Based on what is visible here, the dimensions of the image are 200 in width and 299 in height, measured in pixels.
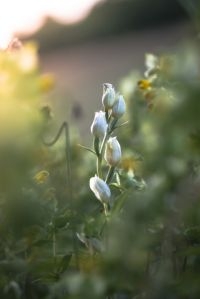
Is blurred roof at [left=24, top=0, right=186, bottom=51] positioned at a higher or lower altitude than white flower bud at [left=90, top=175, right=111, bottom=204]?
higher

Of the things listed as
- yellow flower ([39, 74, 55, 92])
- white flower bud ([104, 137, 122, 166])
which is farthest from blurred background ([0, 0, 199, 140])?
yellow flower ([39, 74, 55, 92])

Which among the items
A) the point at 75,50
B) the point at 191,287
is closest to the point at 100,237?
the point at 191,287

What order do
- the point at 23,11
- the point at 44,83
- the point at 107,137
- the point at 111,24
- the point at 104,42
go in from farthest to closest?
the point at 104,42 < the point at 111,24 < the point at 107,137 < the point at 23,11 < the point at 44,83

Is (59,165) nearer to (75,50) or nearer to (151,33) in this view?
(151,33)

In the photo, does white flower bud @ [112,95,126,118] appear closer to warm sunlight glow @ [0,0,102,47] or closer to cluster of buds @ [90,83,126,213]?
cluster of buds @ [90,83,126,213]

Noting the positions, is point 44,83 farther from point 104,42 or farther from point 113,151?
point 104,42

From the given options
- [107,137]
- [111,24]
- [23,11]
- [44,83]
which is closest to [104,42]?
→ [111,24]

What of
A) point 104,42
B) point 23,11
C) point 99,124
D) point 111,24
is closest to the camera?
point 23,11
